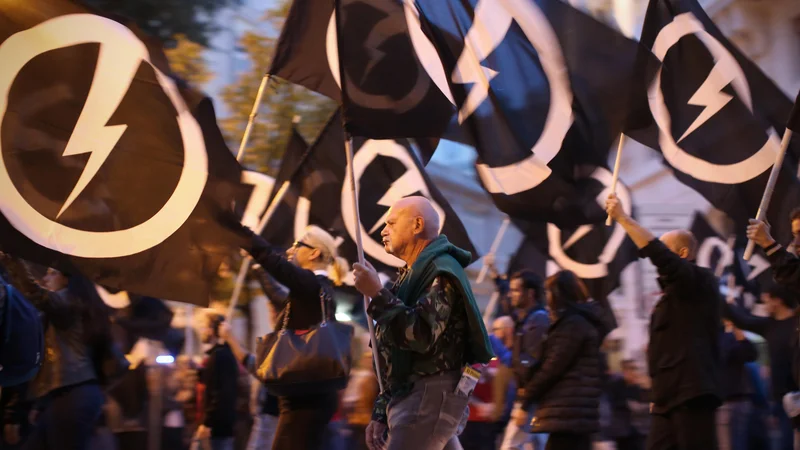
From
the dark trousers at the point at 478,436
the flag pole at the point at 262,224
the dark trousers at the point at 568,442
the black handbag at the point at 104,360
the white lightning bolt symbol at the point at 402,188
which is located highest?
the white lightning bolt symbol at the point at 402,188

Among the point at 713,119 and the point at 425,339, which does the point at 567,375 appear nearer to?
the point at 713,119

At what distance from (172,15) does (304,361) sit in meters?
14.4

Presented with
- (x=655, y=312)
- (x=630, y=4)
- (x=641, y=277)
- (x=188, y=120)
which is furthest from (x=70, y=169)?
(x=630, y=4)

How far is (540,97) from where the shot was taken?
7.71 metres

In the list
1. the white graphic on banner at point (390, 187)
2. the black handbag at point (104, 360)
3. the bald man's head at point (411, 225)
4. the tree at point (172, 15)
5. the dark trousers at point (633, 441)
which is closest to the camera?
the bald man's head at point (411, 225)

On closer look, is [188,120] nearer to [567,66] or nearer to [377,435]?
[377,435]

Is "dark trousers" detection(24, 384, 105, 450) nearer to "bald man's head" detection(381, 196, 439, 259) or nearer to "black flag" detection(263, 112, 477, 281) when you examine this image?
"bald man's head" detection(381, 196, 439, 259)

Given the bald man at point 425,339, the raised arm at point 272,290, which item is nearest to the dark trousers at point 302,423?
the raised arm at point 272,290

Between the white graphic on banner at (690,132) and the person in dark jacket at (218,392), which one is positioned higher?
the white graphic on banner at (690,132)

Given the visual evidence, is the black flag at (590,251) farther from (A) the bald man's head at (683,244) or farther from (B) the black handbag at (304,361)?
(B) the black handbag at (304,361)

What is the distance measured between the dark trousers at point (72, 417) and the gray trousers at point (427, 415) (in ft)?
9.56

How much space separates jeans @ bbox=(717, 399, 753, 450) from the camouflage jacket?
5.22 metres

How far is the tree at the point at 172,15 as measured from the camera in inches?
753

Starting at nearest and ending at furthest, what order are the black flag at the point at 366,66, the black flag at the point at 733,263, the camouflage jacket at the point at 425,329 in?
the camouflage jacket at the point at 425,329, the black flag at the point at 366,66, the black flag at the point at 733,263
